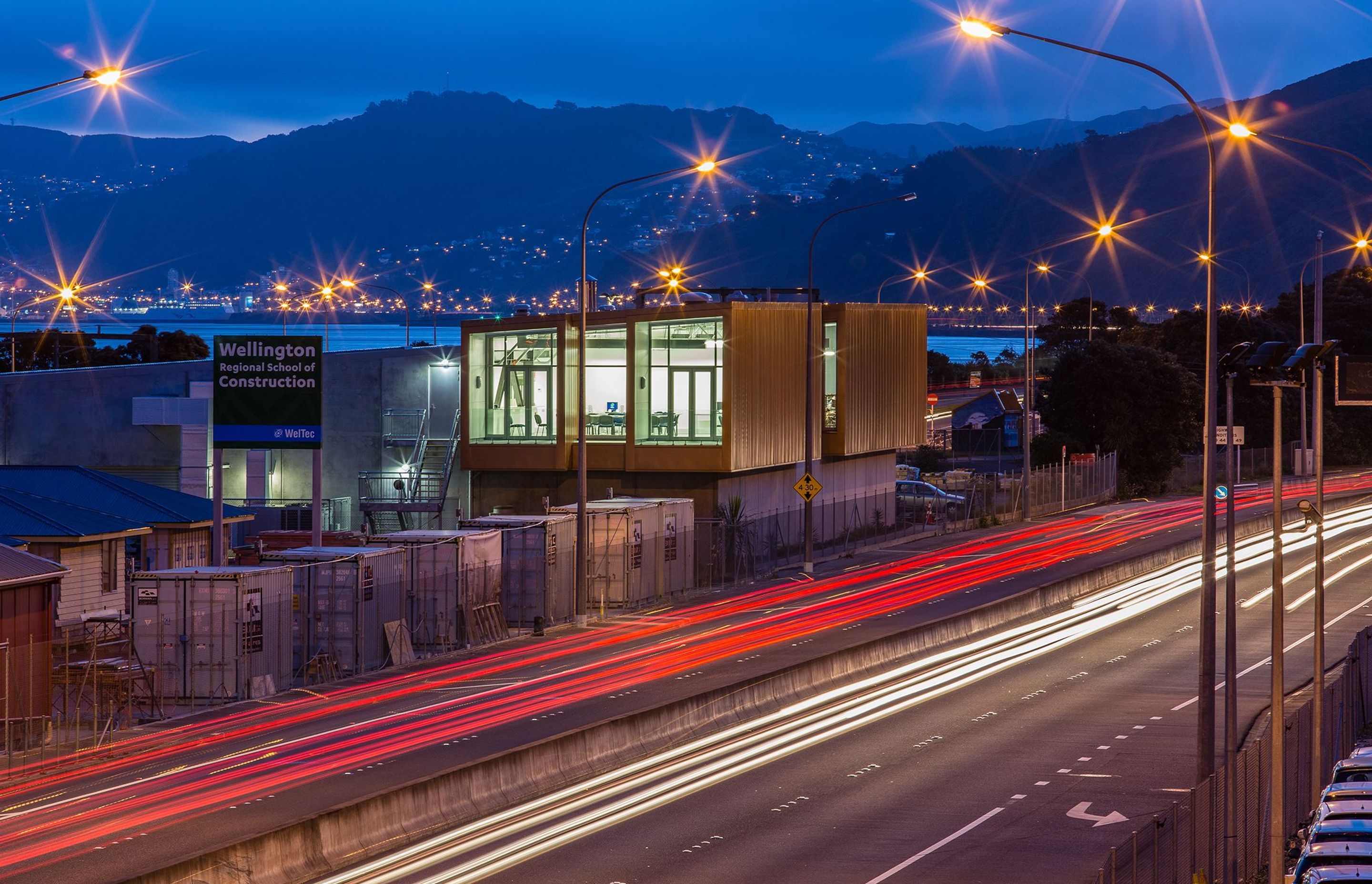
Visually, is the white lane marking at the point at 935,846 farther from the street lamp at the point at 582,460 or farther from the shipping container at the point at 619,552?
the shipping container at the point at 619,552

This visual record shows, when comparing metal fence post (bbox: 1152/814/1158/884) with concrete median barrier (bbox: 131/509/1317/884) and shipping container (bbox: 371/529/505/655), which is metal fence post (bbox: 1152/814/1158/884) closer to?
concrete median barrier (bbox: 131/509/1317/884)

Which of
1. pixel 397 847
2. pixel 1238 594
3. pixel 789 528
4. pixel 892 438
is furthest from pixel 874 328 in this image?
pixel 397 847

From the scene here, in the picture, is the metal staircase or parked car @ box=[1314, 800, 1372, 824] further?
the metal staircase

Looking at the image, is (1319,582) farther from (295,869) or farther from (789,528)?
(789,528)

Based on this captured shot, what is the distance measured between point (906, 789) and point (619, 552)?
2139 cm

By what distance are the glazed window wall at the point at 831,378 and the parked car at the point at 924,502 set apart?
7068 mm

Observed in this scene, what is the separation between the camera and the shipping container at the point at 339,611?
32.3 m

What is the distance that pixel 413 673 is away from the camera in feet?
110

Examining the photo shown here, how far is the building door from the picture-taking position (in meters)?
54.3

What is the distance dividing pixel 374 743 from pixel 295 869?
324 inches

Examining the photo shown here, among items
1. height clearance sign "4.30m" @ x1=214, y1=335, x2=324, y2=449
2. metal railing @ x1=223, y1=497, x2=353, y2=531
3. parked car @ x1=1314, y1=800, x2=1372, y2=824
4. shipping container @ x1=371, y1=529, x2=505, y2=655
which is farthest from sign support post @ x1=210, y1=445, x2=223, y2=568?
parked car @ x1=1314, y1=800, x2=1372, y2=824

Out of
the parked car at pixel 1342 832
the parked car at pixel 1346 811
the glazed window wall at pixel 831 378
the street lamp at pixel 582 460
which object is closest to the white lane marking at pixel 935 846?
the parked car at pixel 1346 811

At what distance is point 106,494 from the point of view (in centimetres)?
4122

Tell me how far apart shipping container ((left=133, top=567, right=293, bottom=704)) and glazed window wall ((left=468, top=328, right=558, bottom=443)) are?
85.3 ft
